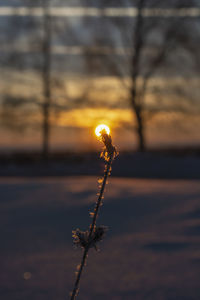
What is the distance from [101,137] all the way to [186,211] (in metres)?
4.16

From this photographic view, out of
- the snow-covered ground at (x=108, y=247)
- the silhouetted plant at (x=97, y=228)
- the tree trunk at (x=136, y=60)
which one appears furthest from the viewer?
the tree trunk at (x=136, y=60)

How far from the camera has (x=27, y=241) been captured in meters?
3.98

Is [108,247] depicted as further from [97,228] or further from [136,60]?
[136,60]

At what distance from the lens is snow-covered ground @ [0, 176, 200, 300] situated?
2816 millimetres

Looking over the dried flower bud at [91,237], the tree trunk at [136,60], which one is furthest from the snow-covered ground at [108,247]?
the tree trunk at [136,60]

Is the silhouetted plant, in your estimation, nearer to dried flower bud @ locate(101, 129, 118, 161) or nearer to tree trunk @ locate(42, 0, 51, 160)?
dried flower bud @ locate(101, 129, 118, 161)

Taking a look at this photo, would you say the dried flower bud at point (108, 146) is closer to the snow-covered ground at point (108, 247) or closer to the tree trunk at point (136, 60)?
the snow-covered ground at point (108, 247)

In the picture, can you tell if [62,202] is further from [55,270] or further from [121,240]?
[55,270]

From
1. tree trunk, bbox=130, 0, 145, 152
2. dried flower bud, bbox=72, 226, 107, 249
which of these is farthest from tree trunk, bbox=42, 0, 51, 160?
dried flower bud, bbox=72, 226, 107, 249

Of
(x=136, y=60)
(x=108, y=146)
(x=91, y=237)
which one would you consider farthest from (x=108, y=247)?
(x=136, y=60)

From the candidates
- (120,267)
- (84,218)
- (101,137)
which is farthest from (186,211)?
(101,137)

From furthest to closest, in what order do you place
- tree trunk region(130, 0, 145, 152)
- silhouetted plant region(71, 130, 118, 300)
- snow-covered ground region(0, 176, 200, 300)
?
tree trunk region(130, 0, 145, 152), snow-covered ground region(0, 176, 200, 300), silhouetted plant region(71, 130, 118, 300)

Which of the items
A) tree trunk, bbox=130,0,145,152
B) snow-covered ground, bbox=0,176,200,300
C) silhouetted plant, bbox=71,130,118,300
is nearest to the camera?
silhouetted plant, bbox=71,130,118,300

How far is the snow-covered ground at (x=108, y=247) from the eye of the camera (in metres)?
2.82
